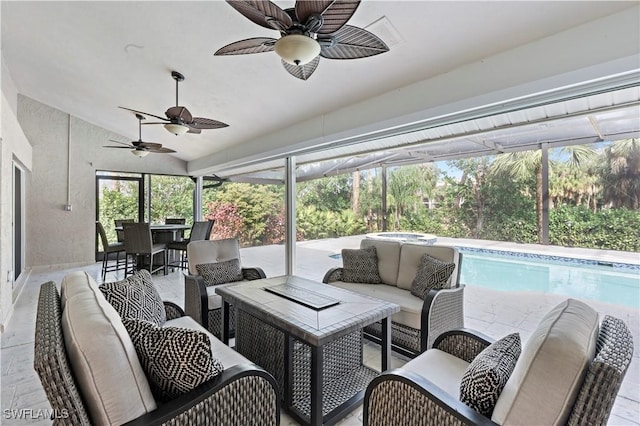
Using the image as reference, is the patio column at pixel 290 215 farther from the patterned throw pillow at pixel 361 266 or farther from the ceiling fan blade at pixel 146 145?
the ceiling fan blade at pixel 146 145

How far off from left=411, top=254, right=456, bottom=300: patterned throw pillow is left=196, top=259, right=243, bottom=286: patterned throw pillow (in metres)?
1.88

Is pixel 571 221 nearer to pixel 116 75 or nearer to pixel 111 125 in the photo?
pixel 116 75

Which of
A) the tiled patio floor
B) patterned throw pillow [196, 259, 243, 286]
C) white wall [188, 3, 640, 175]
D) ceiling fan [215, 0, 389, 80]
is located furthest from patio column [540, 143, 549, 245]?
patterned throw pillow [196, 259, 243, 286]

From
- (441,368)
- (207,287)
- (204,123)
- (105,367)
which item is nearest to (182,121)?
(204,123)

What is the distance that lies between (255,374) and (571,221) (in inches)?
244

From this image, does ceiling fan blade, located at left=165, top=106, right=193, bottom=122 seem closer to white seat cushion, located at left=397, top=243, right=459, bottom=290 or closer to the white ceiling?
the white ceiling

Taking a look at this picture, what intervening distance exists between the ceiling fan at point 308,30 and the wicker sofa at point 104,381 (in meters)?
1.50

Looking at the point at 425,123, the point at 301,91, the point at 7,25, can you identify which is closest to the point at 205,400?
the point at 425,123

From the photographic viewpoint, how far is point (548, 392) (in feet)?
3.20

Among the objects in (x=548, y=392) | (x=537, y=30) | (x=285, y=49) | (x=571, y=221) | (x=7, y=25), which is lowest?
(x=548, y=392)

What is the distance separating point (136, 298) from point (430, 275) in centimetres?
229

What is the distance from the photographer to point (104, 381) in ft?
3.41

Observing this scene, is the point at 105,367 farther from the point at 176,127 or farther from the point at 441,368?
the point at 176,127

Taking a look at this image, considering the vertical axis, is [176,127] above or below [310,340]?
above
